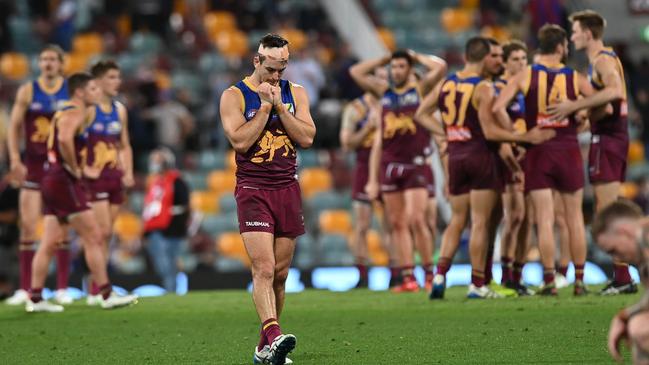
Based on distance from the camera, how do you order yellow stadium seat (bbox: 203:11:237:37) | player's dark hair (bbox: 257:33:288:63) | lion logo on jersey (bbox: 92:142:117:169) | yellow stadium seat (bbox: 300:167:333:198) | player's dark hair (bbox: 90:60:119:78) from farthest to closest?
1. yellow stadium seat (bbox: 203:11:237:37)
2. yellow stadium seat (bbox: 300:167:333:198)
3. lion logo on jersey (bbox: 92:142:117:169)
4. player's dark hair (bbox: 90:60:119:78)
5. player's dark hair (bbox: 257:33:288:63)

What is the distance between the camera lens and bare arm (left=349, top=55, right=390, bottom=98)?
15.8 meters

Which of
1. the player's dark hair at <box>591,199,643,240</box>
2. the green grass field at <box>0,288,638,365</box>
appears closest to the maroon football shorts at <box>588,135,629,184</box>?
the green grass field at <box>0,288,638,365</box>

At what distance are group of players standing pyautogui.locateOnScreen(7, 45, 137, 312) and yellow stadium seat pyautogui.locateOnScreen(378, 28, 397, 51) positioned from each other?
1159 centimetres

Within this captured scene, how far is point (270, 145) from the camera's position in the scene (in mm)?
9258

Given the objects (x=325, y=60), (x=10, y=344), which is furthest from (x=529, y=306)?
(x=325, y=60)

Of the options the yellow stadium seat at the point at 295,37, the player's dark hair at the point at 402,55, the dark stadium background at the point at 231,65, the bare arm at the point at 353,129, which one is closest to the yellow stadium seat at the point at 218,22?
the dark stadium background at the point at 231,65

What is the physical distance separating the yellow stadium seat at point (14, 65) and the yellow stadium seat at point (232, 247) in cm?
623

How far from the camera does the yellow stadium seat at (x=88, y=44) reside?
2661 cm

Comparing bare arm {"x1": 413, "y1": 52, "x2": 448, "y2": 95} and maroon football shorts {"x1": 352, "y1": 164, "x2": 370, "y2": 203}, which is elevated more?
bare arm {"x1": 413, "y1": 52, "x2": 448, "y2": 95}

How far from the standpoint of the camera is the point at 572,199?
13.2m

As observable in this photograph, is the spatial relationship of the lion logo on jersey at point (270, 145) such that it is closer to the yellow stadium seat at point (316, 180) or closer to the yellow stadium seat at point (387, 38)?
the yellow stadium seat at point (316, 180)

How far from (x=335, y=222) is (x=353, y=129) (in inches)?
205

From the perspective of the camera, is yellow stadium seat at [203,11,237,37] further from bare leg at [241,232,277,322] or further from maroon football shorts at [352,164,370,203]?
bare leg at [241,232,277,322]

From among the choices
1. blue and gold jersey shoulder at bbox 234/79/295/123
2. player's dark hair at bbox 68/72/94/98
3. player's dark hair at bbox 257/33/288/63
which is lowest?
blue and gold jersey shoulder at bbox 234/79/295/123
